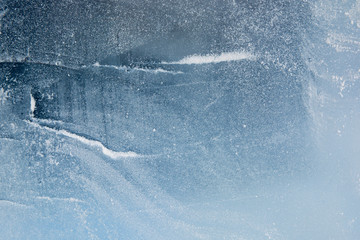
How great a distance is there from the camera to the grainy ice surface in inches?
65.2

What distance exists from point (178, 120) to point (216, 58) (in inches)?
17.0

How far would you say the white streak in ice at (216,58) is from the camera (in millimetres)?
1672

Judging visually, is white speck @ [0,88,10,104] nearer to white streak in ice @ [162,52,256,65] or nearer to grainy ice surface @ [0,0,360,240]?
grainy ice surface @ [0,0,360,240]

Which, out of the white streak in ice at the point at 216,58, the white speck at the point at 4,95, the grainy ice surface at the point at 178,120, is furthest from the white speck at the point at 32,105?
the white streak in ice at the point at 216,58

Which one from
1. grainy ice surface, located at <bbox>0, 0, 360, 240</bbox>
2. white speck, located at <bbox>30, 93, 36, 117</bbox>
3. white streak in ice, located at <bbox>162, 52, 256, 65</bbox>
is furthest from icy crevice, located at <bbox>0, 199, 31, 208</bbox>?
white streak in ice, located at <bbox>162, 52, 256, 65</bbox>

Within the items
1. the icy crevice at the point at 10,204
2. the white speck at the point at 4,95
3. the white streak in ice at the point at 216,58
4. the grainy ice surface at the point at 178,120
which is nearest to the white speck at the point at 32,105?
the grainy ice surface at the point at 178,120

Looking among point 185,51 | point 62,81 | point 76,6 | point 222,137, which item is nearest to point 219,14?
point 185,51

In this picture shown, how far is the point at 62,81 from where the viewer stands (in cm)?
166

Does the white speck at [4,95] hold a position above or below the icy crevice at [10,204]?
above

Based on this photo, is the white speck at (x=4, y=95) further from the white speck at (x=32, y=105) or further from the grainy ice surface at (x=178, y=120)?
the white speck at (x=32, y=105)

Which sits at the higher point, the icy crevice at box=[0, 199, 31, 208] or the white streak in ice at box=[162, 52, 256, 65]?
the white streak in ice at box=[162, 52, 256, 65]

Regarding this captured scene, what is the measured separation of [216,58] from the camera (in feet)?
5.52

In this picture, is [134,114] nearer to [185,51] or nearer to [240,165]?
[185,51]

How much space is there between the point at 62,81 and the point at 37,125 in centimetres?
30
